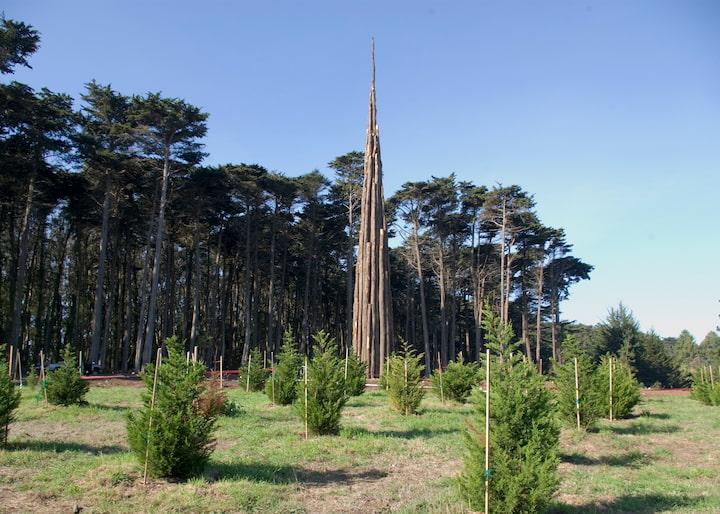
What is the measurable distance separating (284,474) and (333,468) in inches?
37.9

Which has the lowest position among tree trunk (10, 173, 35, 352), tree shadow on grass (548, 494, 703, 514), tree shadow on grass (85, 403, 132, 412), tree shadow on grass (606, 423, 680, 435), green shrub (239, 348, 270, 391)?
tree shadow on grass (548, 494, 703, 514)

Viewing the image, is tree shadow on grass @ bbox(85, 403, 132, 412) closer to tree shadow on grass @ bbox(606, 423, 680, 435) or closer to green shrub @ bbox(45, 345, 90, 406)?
green shrub @ bbox(45, 345, 90, 406)

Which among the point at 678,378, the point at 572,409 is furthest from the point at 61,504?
the point at 678,378

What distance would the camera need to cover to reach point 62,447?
10984 mm

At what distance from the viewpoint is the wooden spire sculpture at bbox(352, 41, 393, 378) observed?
2605cm

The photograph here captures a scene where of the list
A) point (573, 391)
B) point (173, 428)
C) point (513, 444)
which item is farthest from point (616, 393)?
point (173, 428)

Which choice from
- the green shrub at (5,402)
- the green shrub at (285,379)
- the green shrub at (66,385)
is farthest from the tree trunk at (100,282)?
the green shrub at (5,402)

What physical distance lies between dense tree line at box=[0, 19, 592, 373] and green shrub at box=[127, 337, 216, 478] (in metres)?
18.6

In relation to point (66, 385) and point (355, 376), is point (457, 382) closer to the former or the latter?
point (355, 376)

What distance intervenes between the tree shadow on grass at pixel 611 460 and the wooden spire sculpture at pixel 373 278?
49.9ft

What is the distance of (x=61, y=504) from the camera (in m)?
7.66

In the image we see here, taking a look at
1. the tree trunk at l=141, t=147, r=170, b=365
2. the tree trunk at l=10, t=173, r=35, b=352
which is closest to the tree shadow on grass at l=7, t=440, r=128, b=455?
the tree trunk at l=10, t=173, r=35, b=352

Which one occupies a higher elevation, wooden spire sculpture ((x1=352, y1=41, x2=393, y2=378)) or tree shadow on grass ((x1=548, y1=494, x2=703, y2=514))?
wooden spire sculpture ((x1=352, y1=41, x2=393, y2=378))

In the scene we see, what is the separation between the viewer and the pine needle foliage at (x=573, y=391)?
43.8 feet
